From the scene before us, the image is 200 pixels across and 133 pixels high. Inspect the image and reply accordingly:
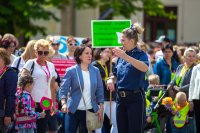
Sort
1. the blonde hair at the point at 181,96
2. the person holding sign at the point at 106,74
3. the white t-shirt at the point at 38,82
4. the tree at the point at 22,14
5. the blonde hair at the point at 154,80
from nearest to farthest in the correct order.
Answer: the white t-shirt at the point at 38,82 < the person holding sign at the point at 106,74 < the blonde hair at the point at 181,96 < the blonde hair at the point at 154,80 < the tree at the point at 22,14

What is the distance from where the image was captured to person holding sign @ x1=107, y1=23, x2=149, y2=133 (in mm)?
11055

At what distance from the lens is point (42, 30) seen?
108 ft

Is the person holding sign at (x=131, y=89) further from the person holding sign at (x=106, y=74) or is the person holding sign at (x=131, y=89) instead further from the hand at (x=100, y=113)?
the person holding sign at (x=106, y=74)

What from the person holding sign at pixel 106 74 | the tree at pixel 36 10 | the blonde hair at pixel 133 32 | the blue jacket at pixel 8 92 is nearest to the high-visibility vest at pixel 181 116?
the person holding sign at pixel 106 74

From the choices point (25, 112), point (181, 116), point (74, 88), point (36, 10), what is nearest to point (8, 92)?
point (25, 112)

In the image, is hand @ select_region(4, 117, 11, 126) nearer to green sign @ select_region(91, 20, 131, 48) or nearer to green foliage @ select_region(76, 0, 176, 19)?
green sign @ select_region(91, 20, 131, 48)

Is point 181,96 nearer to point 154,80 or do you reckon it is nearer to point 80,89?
point 154,80

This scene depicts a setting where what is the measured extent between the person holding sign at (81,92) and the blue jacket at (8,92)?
2.70 feet

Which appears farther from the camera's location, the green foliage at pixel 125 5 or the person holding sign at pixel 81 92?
the green foliage at pixel 125 5

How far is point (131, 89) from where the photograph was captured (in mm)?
11062

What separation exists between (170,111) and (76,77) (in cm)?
329

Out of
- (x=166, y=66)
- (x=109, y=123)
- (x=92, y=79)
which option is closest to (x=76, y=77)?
(x=92, y=79)

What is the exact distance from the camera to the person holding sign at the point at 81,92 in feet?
38.3

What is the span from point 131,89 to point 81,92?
102 centimetres
